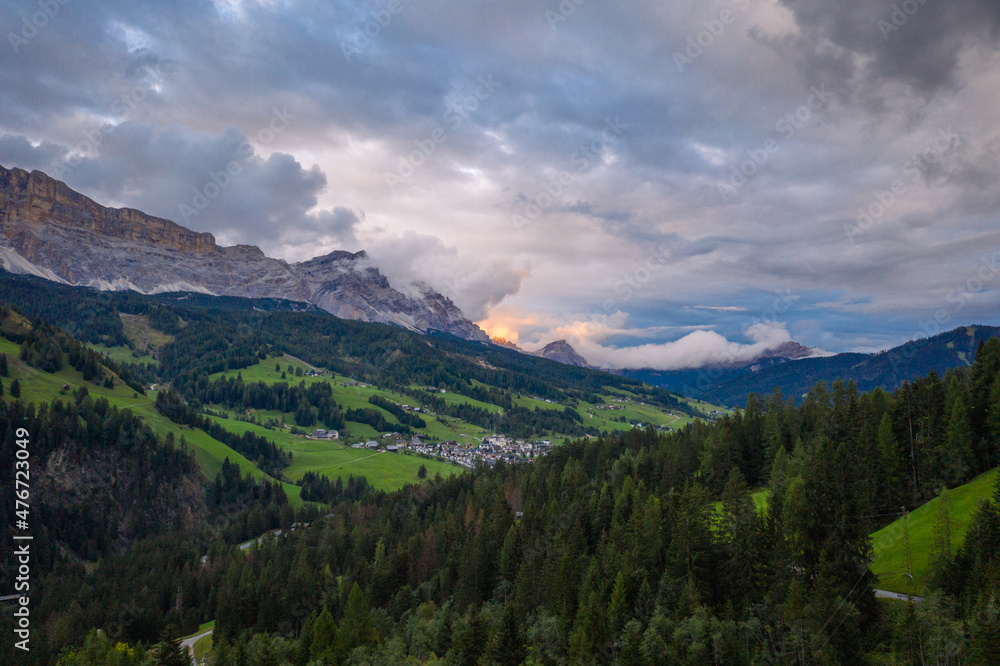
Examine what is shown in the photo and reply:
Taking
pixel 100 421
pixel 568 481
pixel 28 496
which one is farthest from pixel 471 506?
pixel 100 421

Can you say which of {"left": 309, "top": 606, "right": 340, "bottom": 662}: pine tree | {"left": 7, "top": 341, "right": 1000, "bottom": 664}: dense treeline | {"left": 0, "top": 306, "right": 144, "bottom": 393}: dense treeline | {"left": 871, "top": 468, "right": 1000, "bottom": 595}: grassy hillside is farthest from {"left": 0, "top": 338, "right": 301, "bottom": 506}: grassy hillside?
{"left": 871, "top": 468, "right": 1000, "bottom": 595}: grassy hillside

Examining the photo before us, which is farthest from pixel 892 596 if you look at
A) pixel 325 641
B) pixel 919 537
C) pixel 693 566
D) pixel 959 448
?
pixel 325 641

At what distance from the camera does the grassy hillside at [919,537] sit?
44.2 metres

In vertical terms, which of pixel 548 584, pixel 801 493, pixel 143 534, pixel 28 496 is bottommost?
pixel 143 534

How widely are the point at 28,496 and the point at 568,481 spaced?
13162 cm

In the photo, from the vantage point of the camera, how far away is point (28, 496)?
129000 mm

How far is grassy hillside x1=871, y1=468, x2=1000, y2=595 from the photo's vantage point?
44.2 meters

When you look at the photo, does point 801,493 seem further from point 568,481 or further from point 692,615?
point 568,481

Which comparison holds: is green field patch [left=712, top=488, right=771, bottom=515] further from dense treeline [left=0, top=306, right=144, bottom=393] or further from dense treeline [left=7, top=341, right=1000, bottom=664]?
dense treeline [left=0, top=306, right=144, bottom=393]

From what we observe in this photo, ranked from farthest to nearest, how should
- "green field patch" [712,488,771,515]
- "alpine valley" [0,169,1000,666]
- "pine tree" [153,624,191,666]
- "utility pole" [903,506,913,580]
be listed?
"green field patch" [712,488,771,515] → "pine tree" [153,624,191,666] → "utility pole" [903,506,913,580] → "alpine valley" [0,169,1000,666]

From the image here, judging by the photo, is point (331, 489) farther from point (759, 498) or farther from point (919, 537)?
point (919, 537)

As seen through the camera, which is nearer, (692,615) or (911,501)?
(692,615)
